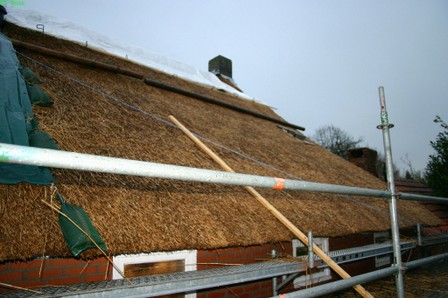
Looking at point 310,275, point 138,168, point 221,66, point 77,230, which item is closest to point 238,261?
point 310,275

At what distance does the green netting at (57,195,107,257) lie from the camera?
6.14ft

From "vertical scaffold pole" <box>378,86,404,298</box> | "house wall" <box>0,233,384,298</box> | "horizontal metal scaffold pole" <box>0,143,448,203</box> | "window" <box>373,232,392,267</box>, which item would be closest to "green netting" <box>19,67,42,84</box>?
"house wall" <box>0,233,384,298</box>

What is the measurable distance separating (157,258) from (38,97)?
245 centimetres

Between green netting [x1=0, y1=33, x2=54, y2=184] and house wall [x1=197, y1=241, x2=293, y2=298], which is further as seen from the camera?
house wall [x1=197, y1=241, x2=293, y2=298]

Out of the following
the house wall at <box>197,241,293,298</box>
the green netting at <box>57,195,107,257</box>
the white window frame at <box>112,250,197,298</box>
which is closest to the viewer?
the green netting at <box>57,195,107,257</box>

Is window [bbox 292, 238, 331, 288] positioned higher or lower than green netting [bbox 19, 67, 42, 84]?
lower

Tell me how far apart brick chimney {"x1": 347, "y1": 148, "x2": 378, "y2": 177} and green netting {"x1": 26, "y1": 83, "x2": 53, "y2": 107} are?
921 centimetres

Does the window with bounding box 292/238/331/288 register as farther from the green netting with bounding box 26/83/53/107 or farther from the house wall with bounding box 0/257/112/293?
the green netting with bounding box 26/83/53/107

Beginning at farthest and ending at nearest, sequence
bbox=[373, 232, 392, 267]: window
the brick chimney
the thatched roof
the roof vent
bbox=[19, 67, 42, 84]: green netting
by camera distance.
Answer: the roof vent < the brick chimney < bbox=[373, 232, 392, 267]: window < bbox=[19, 67, 42, 84]: green netting < the thatched roof

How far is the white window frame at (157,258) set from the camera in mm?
2893

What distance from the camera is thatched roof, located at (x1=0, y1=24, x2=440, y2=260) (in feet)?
6.91

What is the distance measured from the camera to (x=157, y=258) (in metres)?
3.11

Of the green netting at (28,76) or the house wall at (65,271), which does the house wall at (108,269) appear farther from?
the green netting at (28,76)

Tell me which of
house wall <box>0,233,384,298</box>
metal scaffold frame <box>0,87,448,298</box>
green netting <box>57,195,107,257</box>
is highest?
metal scaffold frame <box>0,87,448,298</box>
